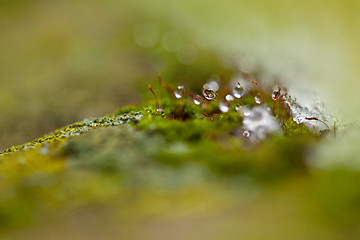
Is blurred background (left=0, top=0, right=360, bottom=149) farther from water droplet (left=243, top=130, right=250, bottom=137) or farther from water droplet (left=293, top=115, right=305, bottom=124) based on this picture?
water droplet (left=243, top=130, right=250, bottom=137)

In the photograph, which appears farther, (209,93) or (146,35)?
(146,35)

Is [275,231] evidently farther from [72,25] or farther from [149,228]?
[72,25]

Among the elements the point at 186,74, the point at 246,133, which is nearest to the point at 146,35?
the point at 186,74

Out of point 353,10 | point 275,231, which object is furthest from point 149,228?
point 353,10

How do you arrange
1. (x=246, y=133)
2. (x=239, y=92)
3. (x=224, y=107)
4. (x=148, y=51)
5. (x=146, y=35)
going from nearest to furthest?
(x=246, y=133)
(x=224, y=107)
(x=239, y=92)
(x=148, y=51)
(x=146, y=35)

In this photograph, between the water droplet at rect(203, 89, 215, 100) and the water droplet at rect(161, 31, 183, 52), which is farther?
the water droplet at rect(161, 31, 183, 52)

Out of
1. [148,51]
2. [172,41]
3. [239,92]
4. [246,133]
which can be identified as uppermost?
[172,41]

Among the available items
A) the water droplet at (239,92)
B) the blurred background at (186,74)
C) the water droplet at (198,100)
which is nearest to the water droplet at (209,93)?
the water droplet at (198,100)

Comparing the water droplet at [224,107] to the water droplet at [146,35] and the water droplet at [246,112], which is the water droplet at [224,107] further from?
Result: the water droplet at [146,35]

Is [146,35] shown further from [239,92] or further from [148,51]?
[239,92]

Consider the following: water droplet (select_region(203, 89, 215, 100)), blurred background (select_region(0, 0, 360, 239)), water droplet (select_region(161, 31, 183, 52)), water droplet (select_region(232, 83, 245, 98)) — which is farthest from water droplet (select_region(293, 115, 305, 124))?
water droplet (select_region(161, 31, 183, 52))
